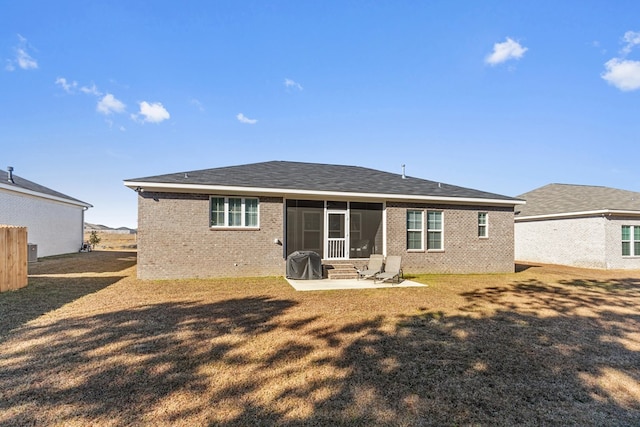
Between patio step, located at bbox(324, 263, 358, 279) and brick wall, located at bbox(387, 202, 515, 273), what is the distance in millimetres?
1802

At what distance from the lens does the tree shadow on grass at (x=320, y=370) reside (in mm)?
2883

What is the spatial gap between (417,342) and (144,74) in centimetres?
1317

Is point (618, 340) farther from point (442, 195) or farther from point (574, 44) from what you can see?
point (574, 44)

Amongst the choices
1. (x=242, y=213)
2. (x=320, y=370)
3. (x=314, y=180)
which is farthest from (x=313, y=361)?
(x=314, y=180)

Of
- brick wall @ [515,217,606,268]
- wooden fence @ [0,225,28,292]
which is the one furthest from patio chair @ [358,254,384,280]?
brick wall @ [515,217,606,268]

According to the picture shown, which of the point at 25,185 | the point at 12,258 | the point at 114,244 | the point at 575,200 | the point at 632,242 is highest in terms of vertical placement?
the point at 25,185

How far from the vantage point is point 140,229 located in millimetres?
10297

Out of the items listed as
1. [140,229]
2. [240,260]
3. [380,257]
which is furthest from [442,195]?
[140,229]

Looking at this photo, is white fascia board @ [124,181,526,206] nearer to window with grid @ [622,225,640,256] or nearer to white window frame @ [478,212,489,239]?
white window frame @ [478,212,489,239]

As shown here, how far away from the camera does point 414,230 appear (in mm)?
12914

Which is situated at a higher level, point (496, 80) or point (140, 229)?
point (496, 80)

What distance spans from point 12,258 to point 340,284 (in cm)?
972

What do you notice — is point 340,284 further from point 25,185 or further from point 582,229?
point 25,185

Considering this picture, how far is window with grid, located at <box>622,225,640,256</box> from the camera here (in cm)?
1641
